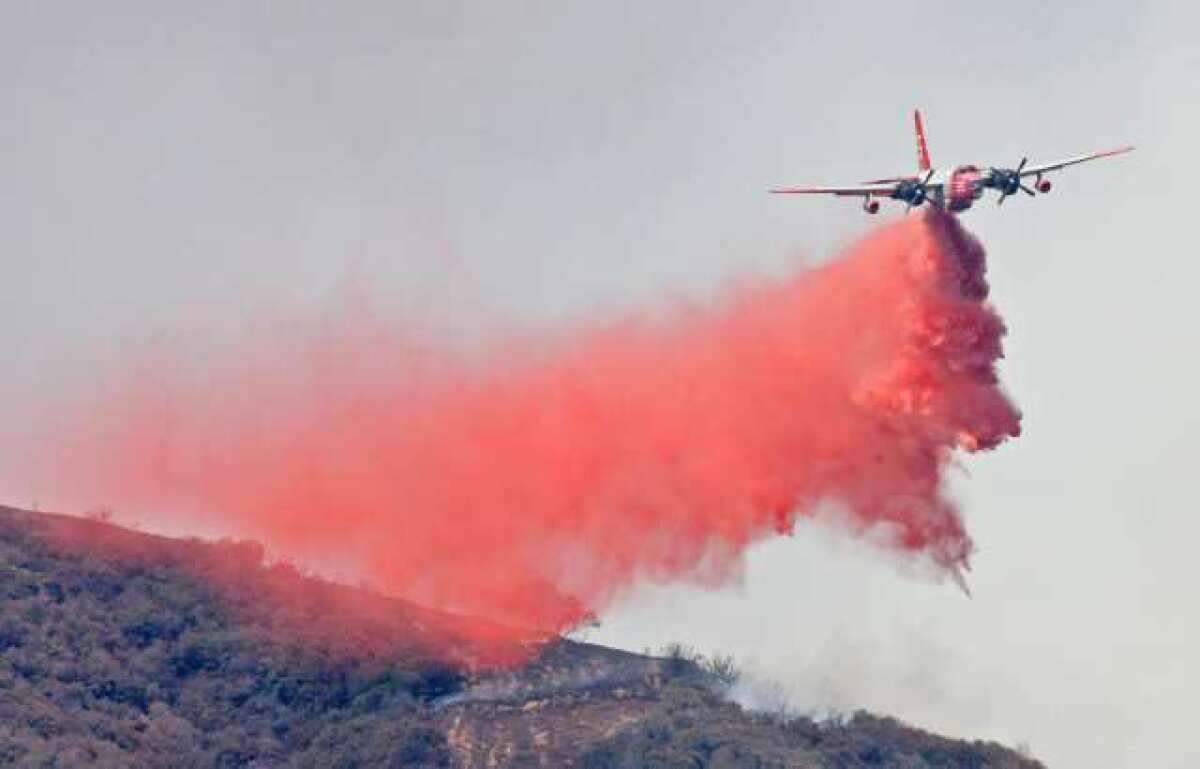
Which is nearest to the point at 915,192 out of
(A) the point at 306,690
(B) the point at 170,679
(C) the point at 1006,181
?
(C) the point at 1006,181

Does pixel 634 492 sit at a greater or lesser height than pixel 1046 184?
lesser

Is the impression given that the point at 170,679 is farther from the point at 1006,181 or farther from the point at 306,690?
the point at 1006,181

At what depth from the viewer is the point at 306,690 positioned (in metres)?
106

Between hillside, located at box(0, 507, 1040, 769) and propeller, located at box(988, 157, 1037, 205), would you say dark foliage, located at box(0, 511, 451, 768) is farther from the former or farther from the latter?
propeller, located at box(988, 157, 1037, 205)

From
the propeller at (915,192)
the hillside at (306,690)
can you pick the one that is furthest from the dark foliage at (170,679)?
the propeller at (915,192)

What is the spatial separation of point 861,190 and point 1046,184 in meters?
6.76

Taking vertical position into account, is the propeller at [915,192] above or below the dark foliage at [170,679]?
above

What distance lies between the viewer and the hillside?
98750 millimetres

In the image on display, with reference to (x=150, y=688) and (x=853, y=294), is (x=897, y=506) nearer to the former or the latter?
(x=853, y=294)

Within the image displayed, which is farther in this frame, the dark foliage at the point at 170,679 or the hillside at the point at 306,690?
the dark foliage at the point at 170,679

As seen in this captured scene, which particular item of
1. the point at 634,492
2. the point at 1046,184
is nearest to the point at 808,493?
the point at 634,492

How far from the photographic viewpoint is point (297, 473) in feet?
Result: 343

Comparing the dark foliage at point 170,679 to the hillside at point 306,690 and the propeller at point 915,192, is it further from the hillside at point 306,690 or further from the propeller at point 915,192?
the propeller at point 915,192

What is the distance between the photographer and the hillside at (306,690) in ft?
324
